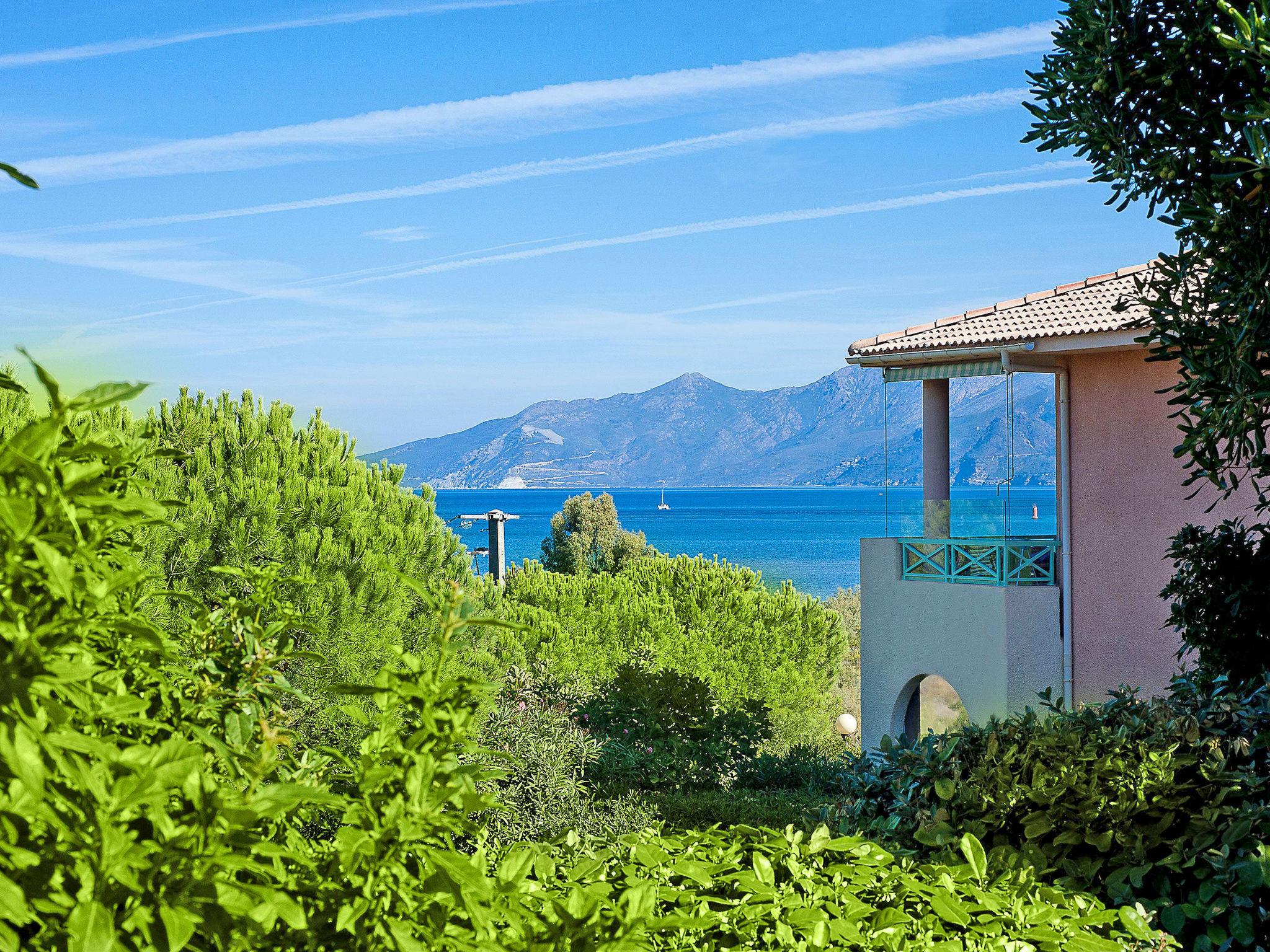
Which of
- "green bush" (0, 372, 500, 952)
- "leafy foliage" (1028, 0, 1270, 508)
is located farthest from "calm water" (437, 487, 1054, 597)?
"green bush" (0, 372, 500, 952)

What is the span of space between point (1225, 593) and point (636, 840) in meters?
3.65

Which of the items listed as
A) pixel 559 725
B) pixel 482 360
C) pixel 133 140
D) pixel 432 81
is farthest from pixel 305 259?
pixel 559 725

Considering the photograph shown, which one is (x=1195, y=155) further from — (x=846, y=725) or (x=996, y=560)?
(x=846, y=725)

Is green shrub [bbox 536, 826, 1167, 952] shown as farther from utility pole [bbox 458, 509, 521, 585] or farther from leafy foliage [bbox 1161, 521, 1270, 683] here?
utility pole [bbox 458, 509, 521, 585]

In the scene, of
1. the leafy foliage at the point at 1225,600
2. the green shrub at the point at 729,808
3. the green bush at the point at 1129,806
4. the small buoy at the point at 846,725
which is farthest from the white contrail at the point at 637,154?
the green bush at the point at 1129,806

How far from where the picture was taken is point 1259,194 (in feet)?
13.1

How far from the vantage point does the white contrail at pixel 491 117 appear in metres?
34.5

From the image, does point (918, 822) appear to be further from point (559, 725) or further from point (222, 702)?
point (559, 725)

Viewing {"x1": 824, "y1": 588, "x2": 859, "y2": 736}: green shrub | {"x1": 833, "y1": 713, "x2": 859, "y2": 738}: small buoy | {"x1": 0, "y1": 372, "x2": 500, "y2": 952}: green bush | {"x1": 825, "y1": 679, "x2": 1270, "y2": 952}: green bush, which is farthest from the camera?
{"x1": 824, "y1": 588, "x2": 859, "y2": 736}: green shrub

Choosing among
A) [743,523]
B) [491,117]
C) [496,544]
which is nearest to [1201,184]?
[496,544]

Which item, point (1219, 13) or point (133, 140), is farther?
point (133, 140)

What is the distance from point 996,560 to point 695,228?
235 feet

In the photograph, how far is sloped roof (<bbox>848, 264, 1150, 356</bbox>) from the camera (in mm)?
10828

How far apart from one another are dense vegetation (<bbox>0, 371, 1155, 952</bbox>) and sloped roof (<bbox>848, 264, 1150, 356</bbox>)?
10.4 meters
